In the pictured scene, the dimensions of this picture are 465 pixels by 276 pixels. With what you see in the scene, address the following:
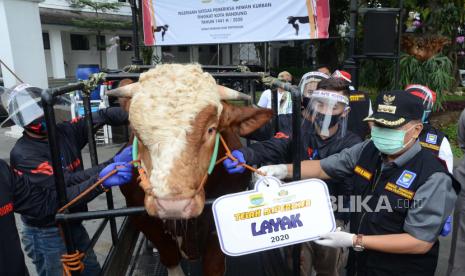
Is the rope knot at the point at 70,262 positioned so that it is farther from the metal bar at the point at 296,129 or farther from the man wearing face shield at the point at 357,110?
the man wearing face shield at the point at 357,110

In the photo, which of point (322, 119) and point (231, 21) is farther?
point (231, 21)

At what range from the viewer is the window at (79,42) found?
27.1m

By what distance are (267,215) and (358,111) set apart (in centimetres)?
309

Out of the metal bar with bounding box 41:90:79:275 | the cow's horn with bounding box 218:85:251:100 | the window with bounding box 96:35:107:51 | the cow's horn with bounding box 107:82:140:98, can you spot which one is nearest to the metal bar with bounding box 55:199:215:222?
the metal bar with bounding box 41:90:79:275

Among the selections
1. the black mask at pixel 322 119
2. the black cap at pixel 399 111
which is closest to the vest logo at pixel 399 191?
the black cap at pixel 399 111

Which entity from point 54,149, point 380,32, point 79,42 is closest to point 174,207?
point 54,149

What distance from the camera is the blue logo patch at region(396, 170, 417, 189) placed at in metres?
2.04

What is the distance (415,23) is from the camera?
10164 millimetres

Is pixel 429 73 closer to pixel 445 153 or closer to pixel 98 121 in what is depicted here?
pixel 445 153

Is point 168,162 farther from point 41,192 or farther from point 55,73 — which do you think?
point 55,73

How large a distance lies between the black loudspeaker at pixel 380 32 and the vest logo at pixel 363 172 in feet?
12.4

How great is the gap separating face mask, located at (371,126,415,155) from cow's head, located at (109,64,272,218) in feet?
2.75

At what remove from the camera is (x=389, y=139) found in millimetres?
2117

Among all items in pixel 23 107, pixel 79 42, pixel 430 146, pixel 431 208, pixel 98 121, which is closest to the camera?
pixel 431 208
